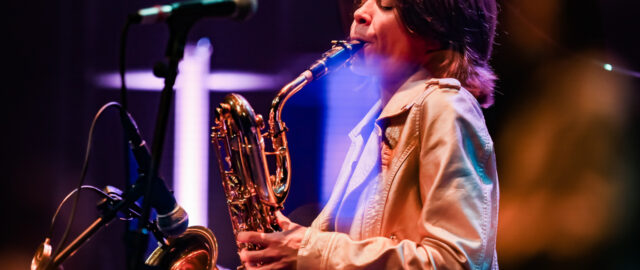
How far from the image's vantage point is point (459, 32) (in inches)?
73.4

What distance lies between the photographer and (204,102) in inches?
144

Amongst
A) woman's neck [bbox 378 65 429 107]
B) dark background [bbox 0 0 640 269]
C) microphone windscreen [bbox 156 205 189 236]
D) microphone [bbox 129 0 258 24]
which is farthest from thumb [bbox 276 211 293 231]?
dark background [bbox 0 0 640 269]

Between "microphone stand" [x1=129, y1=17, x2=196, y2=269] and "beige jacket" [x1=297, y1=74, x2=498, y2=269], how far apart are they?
1.49ft

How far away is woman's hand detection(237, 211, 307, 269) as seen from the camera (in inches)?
61.2

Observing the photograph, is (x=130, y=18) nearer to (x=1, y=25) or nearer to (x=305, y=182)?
(x=305, y=182)

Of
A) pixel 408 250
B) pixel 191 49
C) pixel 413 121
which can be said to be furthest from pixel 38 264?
pixel 191 49

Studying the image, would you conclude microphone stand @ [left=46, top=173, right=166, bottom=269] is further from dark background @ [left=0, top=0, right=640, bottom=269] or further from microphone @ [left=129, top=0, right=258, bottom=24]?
dark background @ [left=0, top=0, right=640, bottom=269]

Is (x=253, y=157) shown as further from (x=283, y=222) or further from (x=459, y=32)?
(x=459, y=32)

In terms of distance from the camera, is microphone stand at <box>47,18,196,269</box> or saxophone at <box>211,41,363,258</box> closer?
microphone stand at <box>47,18,196,269</box>

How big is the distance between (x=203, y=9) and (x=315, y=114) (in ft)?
7.54

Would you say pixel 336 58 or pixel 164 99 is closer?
pixel 164 99

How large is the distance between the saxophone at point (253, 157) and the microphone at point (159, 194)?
12.9 inches

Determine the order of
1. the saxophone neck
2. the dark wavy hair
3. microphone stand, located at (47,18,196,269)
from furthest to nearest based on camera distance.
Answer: the saxophone neck, the dark wavy hair, microphone stand, located at (47,18,196,269)

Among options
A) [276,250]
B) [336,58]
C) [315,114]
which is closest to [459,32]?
[336,58]
